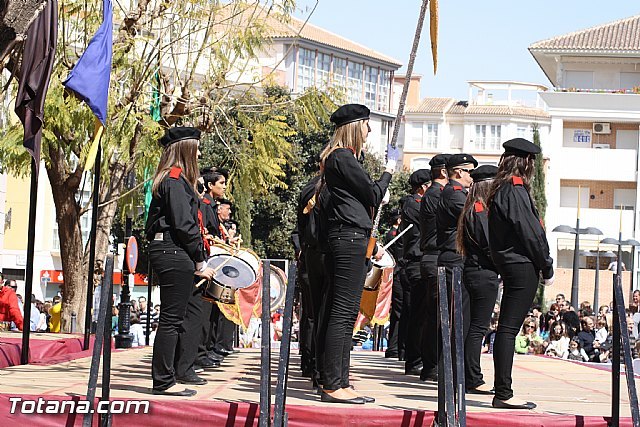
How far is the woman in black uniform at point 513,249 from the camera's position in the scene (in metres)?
8.60

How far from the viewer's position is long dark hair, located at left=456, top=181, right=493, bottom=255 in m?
9.61

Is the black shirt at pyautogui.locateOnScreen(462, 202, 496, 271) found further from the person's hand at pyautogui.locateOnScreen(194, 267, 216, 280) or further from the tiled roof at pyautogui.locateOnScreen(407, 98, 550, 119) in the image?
the tiled roof at pyautogui.locateOnScreen(407, 98, 550, 119)

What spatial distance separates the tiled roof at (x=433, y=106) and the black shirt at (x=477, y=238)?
83.8 metres

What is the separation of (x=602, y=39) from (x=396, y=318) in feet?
172

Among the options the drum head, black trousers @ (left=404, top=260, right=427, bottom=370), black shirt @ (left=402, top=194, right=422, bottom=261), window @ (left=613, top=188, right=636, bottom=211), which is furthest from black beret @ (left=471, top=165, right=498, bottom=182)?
window @ (left=613, top=188, right=636, bottom=211)

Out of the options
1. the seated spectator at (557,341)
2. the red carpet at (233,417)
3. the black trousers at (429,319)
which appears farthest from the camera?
the seated spectator at (557,341)

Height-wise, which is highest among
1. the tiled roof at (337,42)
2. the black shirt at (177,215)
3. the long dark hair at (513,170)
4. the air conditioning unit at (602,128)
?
the tiled roof at (337,42)

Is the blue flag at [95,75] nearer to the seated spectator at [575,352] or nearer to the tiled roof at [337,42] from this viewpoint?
the seated spectator at [575,352]

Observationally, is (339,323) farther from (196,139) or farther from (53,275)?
(53,275)

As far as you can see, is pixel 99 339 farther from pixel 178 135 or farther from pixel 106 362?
pixel 178 135

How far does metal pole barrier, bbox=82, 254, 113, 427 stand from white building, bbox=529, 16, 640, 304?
179ft

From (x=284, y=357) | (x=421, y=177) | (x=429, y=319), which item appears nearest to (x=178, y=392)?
(x=284, y=357)

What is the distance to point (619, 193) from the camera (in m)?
62.3

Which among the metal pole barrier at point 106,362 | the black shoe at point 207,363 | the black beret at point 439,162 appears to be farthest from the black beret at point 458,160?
the metal pole barrier at point 106,362
